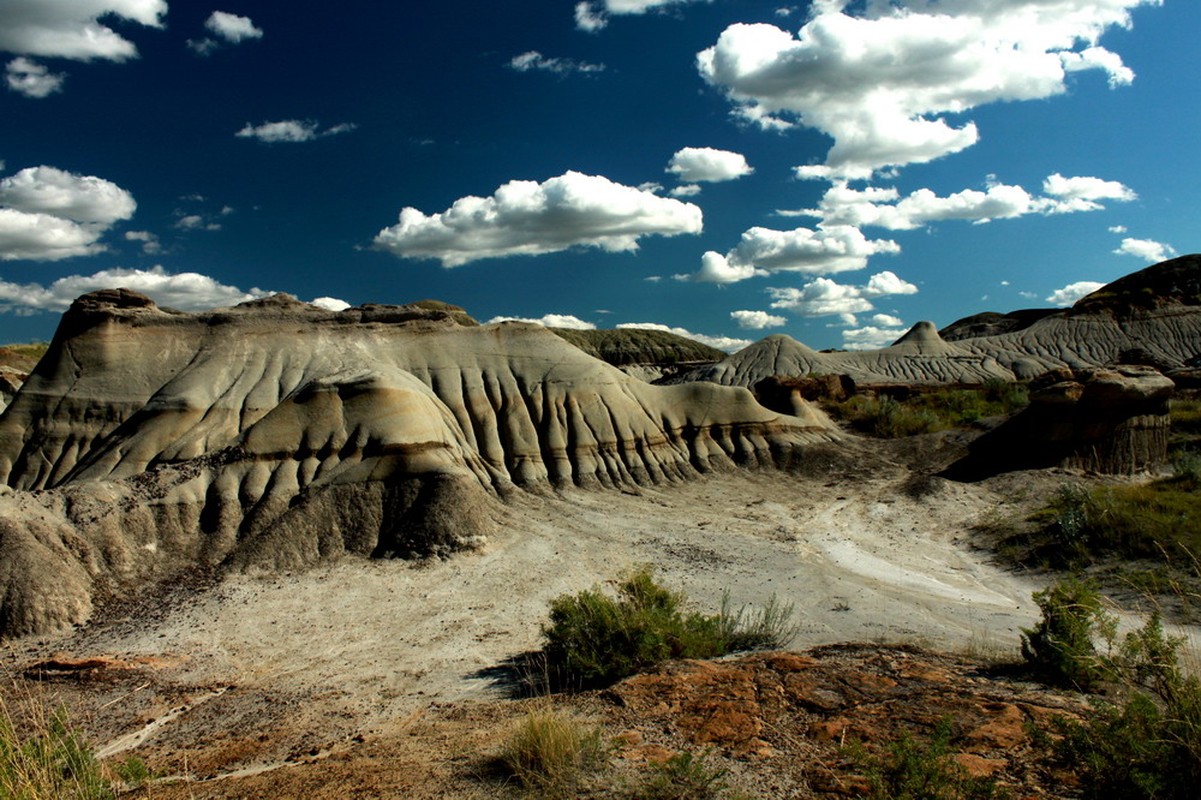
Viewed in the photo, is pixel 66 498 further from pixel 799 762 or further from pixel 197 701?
pixel 799 762

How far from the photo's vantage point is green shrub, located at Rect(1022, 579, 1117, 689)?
333 inches

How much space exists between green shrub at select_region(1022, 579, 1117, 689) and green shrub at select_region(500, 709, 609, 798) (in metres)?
5.23

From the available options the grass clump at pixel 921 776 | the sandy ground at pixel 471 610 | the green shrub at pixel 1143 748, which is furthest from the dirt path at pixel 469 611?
the grass clump at pixel 921 776

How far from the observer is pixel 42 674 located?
12.0 meters

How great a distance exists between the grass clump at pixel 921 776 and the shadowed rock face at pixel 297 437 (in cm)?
1375

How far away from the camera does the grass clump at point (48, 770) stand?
17.2ft

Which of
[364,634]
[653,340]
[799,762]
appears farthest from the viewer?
[653,340]

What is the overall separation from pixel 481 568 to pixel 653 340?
125m

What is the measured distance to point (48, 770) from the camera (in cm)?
575

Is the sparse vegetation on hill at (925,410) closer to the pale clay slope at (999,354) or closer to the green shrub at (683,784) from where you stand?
the pale clay slope at (999,354)

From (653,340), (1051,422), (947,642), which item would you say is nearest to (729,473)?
(1051,422)

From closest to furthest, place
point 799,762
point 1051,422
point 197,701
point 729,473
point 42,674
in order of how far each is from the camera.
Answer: point 799,762 → point 197,701 → point 42,674 → point 1051,422 → point 729,473

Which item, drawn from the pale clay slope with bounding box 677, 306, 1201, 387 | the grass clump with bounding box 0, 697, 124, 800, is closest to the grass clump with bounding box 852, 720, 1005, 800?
the grass clump with bounding box 0, 697, 124, 800

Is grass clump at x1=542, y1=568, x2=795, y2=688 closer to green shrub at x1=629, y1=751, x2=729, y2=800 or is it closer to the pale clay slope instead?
green shrub at x1=629, y1=751, x2=729, y2=800
